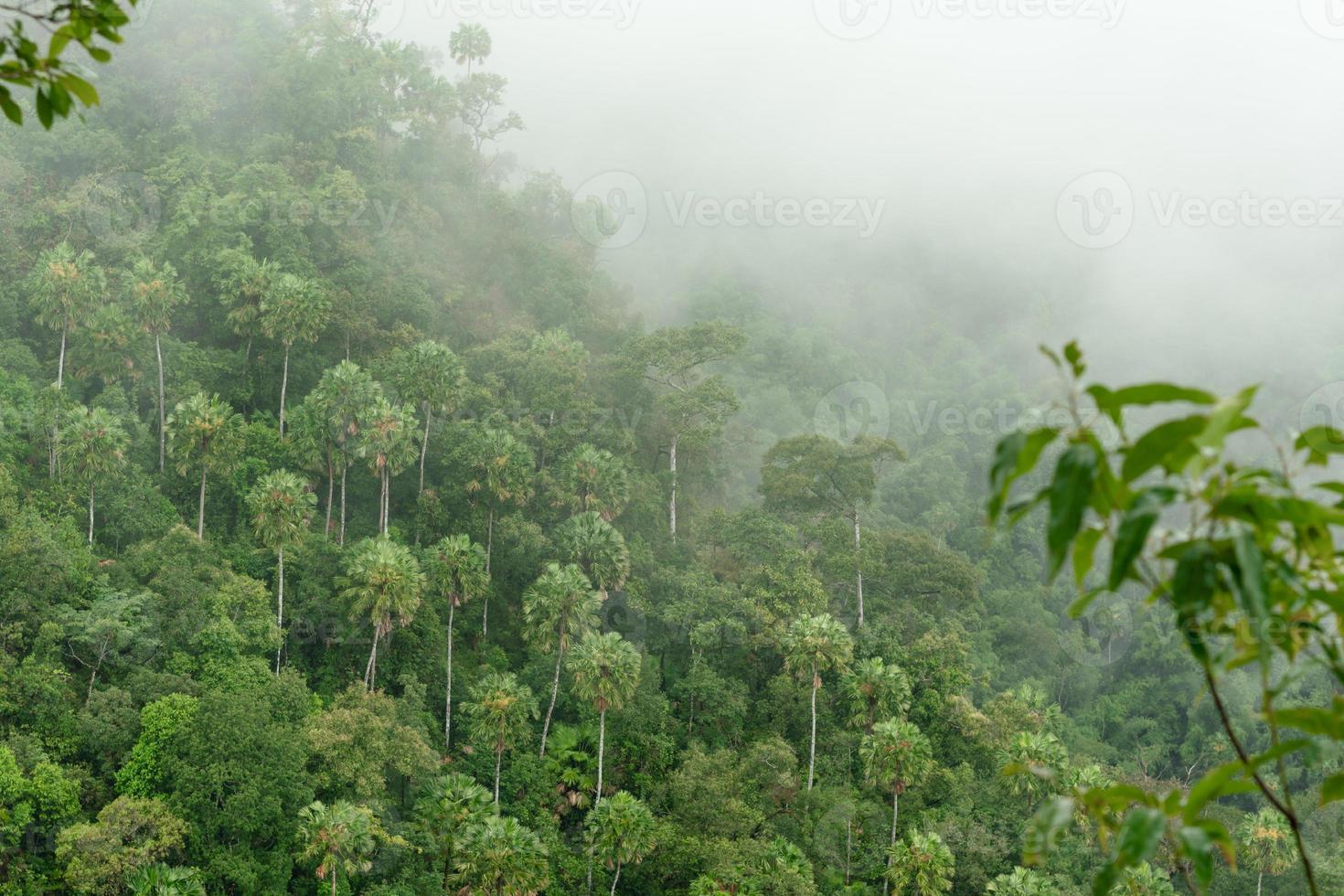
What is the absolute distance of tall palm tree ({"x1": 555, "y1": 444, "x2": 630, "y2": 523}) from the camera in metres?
41.4

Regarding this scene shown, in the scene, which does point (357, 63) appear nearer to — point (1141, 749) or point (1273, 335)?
point (1141, 749)

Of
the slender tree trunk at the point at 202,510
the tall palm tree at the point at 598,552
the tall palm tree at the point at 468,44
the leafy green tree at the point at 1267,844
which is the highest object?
the tall palm tree at the point at 468,44

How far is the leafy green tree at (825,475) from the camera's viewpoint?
44.8 metres

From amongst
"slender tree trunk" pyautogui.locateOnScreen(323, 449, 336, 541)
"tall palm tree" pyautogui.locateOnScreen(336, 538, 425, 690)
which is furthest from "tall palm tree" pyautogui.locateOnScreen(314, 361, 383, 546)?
"tall palm tree" pyautogui.locateOnScreen(336, 538, 425, 690)

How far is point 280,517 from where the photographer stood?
35.7 m

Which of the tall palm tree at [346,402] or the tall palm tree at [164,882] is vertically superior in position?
the tall palm tree at [346,402]

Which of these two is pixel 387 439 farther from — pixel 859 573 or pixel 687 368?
pixel 859 573

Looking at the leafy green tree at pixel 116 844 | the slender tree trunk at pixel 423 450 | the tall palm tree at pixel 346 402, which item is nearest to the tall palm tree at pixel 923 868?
the leafy green tree at pixel 116 844

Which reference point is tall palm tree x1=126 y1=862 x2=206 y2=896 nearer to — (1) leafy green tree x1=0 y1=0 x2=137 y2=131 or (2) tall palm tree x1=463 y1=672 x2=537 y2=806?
(2) tall palm tree x1=463 y1=672 x2=537 y2=806

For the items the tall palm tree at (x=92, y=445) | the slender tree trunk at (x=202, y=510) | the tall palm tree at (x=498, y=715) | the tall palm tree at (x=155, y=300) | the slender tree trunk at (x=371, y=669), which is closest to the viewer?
the tall palm tree at (x=498, y=715)

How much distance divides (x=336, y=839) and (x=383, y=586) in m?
8.66

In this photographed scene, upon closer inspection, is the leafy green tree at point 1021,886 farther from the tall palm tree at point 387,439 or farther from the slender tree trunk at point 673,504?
the tall palm tree at point 387,439

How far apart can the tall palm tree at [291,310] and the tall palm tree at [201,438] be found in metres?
4.28

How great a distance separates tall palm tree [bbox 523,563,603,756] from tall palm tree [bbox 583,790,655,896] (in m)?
5.95
